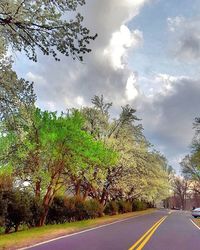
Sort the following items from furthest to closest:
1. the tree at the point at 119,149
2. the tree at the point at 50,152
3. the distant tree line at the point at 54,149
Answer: the tree at the point at 119,149 → the tree at the point at 50,152 → the distant tree line at the point at 54,149

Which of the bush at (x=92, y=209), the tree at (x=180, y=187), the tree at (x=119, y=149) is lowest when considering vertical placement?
the bush at (x=92, y=209)

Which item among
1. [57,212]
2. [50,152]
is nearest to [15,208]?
[50,152]

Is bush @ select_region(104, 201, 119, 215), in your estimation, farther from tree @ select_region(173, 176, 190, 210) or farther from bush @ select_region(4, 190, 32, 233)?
tree @ select_region(173, 176, 190, 210)

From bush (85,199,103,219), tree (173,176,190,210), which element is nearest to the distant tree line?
bush (85,199,103,219)

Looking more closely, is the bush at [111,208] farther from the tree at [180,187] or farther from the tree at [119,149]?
the tree at [180,187]

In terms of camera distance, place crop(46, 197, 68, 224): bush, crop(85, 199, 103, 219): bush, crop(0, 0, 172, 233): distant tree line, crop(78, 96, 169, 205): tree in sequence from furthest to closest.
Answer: crop(78, 96, 169, 205): tree, crop(85, 199, 103, 219): bush, crop(46, 197, 68, 224): bush, crop(0, 0, 172, 233): distant tree line

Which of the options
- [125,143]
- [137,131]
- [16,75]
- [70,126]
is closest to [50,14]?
[16,75]

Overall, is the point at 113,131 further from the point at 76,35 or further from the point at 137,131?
→ the point at 76,35

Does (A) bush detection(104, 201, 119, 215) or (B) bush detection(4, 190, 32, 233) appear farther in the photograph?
(A) bush detection(104, 201, 119, 215)

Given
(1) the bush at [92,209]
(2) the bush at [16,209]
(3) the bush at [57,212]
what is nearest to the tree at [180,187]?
(1) the bush at [92,209]

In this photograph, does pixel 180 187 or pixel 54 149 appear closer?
pixel 54 149

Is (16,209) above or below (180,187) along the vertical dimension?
below

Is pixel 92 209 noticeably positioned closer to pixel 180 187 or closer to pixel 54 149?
pixel 54 149

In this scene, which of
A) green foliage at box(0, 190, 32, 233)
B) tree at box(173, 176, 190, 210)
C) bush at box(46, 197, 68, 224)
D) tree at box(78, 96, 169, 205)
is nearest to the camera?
green foliage at box(0, 190, 32, 233)
